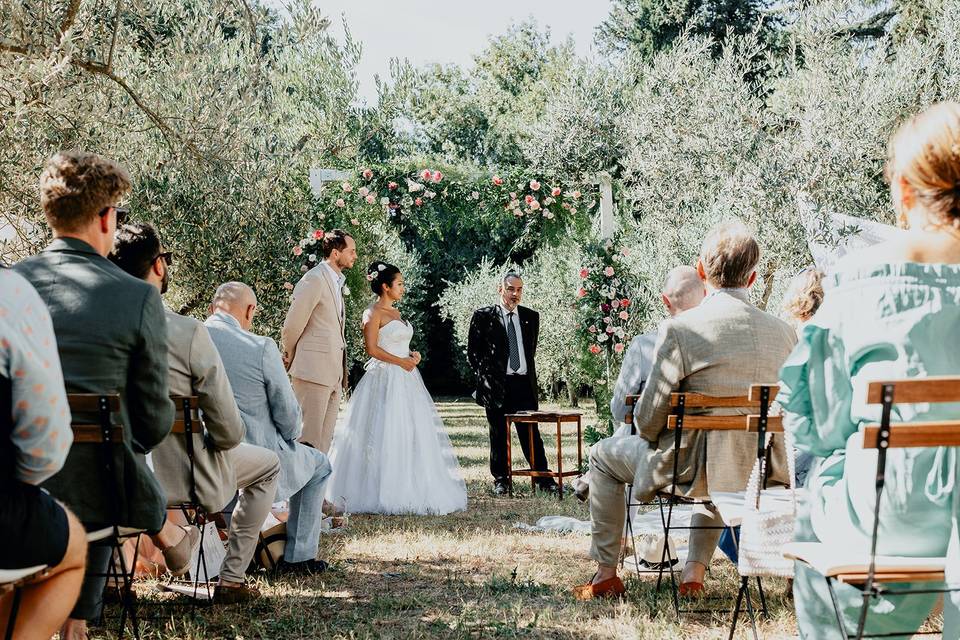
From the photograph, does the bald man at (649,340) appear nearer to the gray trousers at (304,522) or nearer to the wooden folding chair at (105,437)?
the gray trousers at (304,522)

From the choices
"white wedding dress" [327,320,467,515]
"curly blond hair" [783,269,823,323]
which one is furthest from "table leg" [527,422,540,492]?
"curly blond hair" [783,269,823,323]

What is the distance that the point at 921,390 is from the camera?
7.76 feet

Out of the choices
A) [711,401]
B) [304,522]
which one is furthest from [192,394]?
[711,401]

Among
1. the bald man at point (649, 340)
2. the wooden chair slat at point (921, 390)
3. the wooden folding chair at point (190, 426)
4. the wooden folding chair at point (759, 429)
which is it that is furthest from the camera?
the bald man at point (649, 340)

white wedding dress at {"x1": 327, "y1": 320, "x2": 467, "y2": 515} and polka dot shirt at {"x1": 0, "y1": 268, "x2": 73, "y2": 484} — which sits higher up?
polka dot shirt at {"x1": 0, "y1": 268, "x2": 73, "y2": 484}

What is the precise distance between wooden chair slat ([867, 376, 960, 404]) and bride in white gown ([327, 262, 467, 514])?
5.93 m

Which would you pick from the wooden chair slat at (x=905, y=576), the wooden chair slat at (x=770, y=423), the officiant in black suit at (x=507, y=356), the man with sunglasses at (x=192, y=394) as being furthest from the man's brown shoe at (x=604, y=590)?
the officiant in black suit at (x=507, y=356)

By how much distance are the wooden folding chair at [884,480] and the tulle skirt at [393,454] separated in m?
5.71

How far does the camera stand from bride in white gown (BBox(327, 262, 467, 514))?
8133 millimetres

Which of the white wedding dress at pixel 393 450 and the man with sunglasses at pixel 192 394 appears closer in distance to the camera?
the man with sunglasses at pixel 192 394

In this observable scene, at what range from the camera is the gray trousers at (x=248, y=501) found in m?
4.84

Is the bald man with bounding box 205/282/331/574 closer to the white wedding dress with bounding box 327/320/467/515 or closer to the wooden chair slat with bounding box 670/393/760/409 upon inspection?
the wooden chair slat with bounding box 670/393/760/409

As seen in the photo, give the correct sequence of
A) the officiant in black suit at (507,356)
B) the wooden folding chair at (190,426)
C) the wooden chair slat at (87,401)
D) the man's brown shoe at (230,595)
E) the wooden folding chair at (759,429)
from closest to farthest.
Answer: the wooden chair slat at (87,401) → the wooden folding chair at (759,429) → the wooden folding chair at (190,426) → the man's brown shoe at (230,595) → the officiant in black suit at (507,356)

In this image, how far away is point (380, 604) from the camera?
16.1 ft
